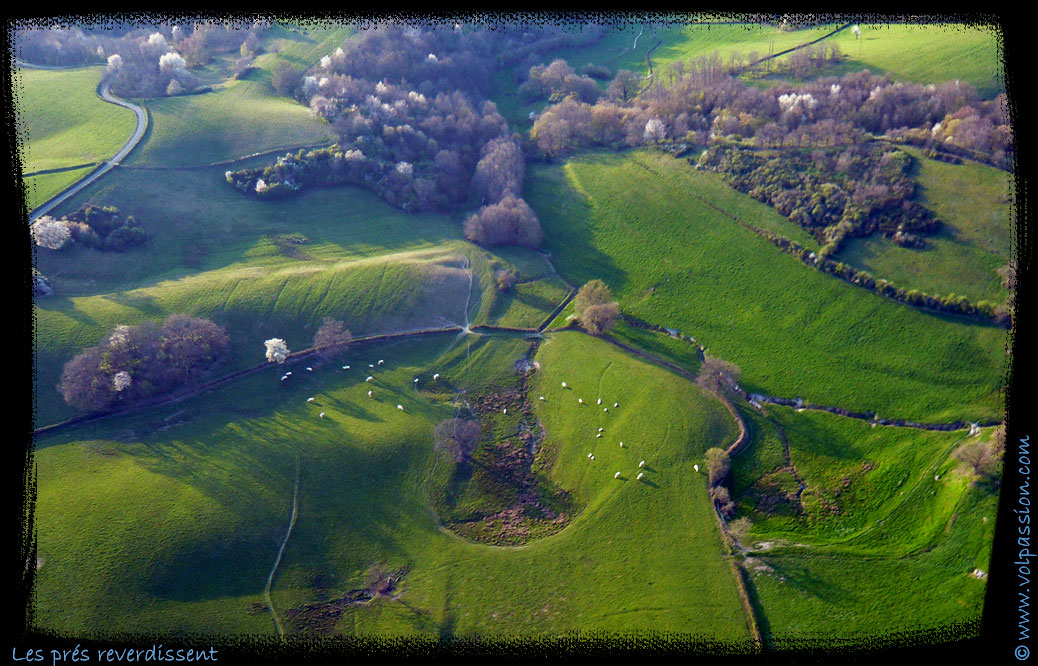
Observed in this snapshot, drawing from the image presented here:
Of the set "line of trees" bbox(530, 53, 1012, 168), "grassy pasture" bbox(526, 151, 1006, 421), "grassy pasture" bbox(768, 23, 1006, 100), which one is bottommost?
"grassy pasture" bbox(526, 151, 1006, 421)

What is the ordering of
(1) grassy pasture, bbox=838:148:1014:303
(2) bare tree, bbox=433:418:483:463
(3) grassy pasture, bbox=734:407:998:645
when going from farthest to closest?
(1) grassy pasture, bbox=838:148:1014:303, (2) bare tree, bbox=433:418:483:463, (3) grassy pasture, bbox=734:407:998:645

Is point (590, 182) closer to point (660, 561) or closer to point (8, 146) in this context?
point (660, 561)

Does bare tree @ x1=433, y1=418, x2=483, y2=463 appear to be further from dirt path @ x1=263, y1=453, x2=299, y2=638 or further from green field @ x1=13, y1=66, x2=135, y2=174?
green field @ x1=13, y1=66, x2=135, y2=174

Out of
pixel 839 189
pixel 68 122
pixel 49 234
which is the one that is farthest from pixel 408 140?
pixel 839 189

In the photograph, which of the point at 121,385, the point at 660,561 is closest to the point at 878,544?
the point at 660,561

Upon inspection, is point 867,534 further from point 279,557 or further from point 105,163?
point 105,163

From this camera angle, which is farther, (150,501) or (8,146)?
(150,501)

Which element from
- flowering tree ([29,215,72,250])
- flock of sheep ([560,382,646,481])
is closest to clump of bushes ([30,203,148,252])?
flowering tree ([29,215,72,250])
